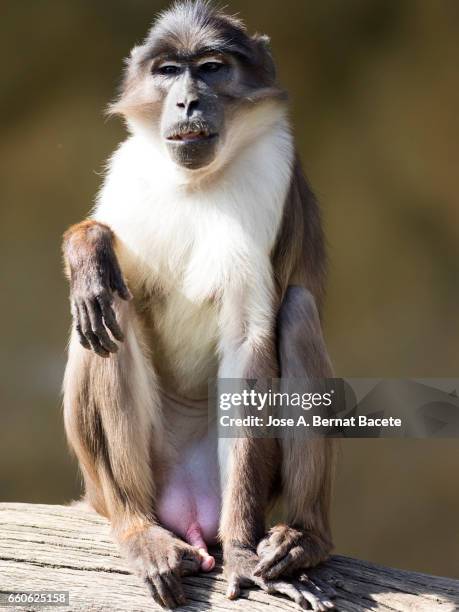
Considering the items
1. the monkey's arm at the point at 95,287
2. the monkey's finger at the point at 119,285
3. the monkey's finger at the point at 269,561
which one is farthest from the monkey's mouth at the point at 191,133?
the monkey's finger at the point at 269,561

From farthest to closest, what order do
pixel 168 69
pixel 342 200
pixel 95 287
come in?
pixel 342 200
pixel 168 69
pixel 95 287

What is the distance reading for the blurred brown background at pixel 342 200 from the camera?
1107cm

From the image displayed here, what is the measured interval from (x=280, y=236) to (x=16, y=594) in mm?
2621

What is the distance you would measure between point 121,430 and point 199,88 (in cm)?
207

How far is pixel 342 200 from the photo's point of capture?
1143 centimetres

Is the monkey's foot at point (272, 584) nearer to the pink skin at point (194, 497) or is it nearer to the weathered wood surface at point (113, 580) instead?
the weathered wood surface at point (113, 580)

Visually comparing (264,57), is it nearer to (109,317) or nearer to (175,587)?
(109,317)

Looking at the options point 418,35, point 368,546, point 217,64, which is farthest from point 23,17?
point 368,546

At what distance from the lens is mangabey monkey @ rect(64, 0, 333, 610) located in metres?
6.27

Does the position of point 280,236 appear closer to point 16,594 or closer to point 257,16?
point 16,594

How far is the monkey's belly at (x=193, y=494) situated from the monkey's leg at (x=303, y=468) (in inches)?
18.5

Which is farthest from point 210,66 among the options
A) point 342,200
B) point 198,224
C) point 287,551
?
point 342,200

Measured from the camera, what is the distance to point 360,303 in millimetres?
11422

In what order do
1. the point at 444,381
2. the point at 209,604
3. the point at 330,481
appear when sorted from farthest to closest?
the point at 444,381
the point at 330,481
the point at 209,604
